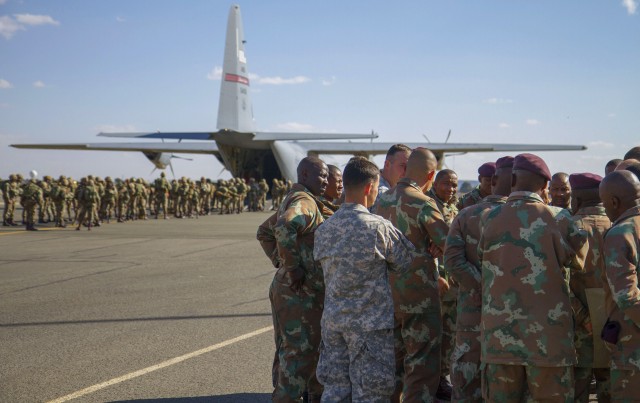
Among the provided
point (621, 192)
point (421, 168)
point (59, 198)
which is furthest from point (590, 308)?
point (59, 198)

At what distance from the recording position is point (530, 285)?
348cm

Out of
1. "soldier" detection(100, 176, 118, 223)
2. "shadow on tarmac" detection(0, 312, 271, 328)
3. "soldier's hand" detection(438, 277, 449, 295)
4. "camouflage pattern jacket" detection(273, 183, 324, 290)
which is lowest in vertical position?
"shadow on tarmac" detection(0, 312, 271, 328)

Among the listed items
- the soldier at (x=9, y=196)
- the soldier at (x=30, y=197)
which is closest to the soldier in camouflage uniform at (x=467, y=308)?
the soldier at (x=30, y=197)

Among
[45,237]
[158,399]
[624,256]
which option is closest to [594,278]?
[624,256]

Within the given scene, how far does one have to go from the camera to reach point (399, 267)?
3.78 meters

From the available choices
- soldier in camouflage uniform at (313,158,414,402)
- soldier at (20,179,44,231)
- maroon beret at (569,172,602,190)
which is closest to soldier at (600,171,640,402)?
maroon beret at (569,172,602,190)

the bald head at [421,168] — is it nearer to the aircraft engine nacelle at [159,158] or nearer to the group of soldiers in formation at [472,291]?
the group of soldiers in formation at [472,291]

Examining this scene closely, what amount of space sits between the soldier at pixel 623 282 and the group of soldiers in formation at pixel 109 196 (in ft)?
62.0

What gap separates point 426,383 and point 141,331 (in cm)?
370

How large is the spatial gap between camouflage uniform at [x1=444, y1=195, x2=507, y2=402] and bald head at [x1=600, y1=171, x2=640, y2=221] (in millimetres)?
704

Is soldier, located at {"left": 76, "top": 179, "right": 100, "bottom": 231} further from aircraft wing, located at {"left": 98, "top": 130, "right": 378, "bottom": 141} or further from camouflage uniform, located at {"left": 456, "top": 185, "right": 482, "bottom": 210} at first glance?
camouflage uniform, located at {"left": 456, "top": 185, "right": 482, "bottom": 210}

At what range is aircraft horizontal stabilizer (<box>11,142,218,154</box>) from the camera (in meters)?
32.8

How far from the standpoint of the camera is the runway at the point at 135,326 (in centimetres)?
521

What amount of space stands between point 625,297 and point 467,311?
1.11 metres
